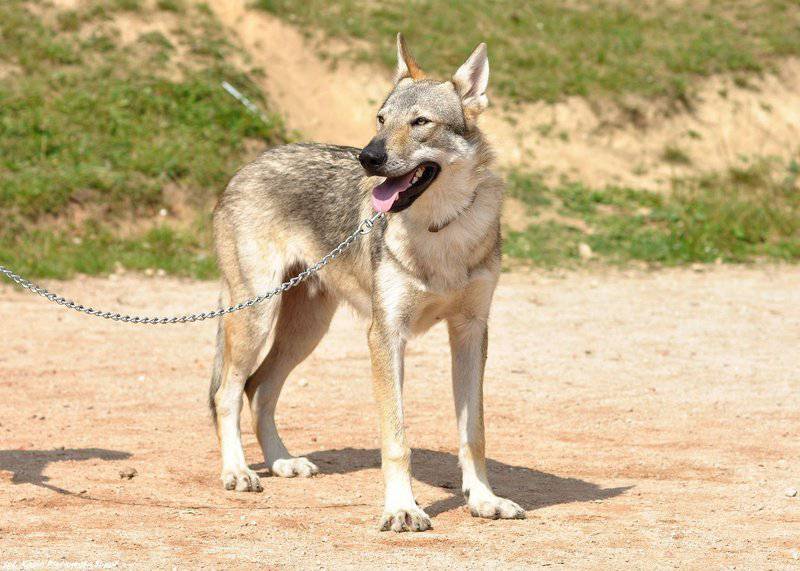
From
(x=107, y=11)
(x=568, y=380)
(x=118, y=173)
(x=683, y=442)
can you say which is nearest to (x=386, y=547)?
(x=683, y=442)

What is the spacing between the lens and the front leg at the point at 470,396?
251 inches

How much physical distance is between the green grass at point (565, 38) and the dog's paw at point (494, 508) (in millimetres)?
12725

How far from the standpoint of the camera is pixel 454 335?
21.5 feet

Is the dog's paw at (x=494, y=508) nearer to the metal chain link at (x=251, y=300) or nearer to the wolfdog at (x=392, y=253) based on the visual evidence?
the wolfdog at (x=392, y=253)

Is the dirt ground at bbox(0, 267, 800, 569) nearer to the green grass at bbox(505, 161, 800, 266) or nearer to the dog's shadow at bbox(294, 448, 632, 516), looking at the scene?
the dog's shadow at bbox(294, 448, 632, 516)

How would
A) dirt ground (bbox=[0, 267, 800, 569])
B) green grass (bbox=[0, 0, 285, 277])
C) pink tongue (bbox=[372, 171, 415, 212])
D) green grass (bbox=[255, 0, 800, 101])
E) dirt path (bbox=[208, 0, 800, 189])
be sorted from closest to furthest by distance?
dirt ground (bbox=[0, 267, 800, 569]), pink tongue (bbox=[372, 171, 415, 212]), green grass (bbox=[0, 0, 285, 277]), dirt path (bbox=[208, 0, 800, 189]), green grass (bbox=[255, 0, 800, 101])

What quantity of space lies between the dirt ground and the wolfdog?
0.27 m

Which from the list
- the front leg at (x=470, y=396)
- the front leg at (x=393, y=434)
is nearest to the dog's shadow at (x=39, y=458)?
the front leg at (x=393, y=434)

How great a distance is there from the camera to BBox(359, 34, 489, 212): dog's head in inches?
233

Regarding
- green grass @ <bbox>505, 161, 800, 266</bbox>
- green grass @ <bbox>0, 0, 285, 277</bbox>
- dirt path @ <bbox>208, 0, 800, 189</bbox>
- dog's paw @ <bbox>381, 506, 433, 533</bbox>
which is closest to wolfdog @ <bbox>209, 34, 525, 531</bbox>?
dog's paw @ <bbox>381, 506, 433, 533</bbox>

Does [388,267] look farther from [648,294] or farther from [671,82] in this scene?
[671,82]

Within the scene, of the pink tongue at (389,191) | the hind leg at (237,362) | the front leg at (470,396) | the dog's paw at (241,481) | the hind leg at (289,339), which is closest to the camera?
the pink tongue at (389,191)

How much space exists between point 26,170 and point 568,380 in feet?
27.1

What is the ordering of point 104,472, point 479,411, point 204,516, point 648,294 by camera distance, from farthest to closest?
point 648,294 < point 104,472 < point 479,411 < point 204,516
